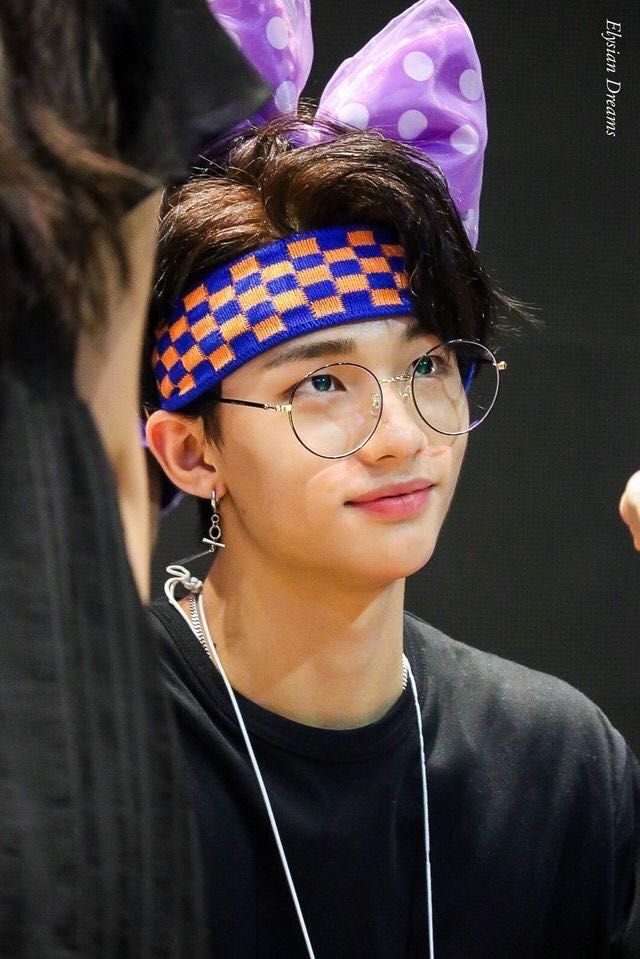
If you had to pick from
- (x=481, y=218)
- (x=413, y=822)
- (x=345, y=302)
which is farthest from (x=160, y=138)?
(x=481, y=218)

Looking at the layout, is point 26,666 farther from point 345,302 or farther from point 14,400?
point 345,302

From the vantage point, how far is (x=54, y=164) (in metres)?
0.60

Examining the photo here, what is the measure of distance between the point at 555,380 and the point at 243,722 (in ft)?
2.76

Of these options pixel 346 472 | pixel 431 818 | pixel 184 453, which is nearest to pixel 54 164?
pixel 346 472

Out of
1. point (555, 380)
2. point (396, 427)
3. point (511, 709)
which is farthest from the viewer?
point (555, 380)

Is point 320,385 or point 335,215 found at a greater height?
point 335,215

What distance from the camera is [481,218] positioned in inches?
75.1

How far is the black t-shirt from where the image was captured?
1362 millimetres

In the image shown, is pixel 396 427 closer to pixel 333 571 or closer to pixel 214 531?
pixel 333 571

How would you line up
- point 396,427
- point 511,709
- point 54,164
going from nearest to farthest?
point 54,164
point 396,427
point 511,709

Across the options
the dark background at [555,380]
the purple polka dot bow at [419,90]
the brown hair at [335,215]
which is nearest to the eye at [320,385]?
the brown hair at [335,215]

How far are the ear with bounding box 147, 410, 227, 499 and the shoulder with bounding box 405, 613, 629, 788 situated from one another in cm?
33

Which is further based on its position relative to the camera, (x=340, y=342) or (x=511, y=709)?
(x=511, y=709)

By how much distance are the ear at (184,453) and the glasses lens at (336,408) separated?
0.15 m
